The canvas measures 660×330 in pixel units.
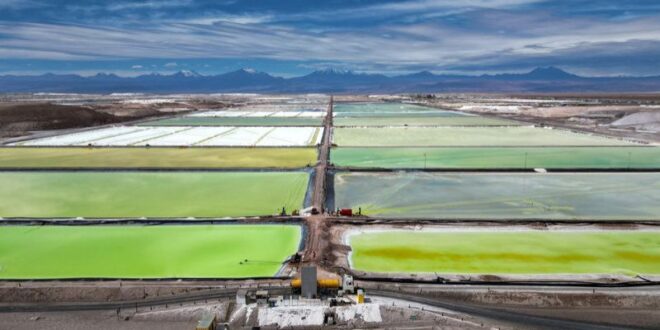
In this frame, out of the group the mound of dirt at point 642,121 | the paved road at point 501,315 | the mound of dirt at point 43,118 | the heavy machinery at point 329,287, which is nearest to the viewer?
the paved road at point 501,315

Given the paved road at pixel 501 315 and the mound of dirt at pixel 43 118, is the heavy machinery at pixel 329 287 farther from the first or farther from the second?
the mound of dirt at pixel 43 118

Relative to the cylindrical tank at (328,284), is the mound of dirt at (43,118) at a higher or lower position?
higher

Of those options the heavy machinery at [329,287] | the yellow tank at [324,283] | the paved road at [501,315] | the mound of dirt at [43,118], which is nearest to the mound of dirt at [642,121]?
the paved road at [501,315]

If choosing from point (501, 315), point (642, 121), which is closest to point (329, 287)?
point (501, 315)

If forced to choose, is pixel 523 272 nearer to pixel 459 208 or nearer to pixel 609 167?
pixel 459 208

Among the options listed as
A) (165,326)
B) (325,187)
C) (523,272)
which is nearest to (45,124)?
(325,187)

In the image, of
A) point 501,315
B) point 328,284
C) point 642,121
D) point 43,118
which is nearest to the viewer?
point 501,315

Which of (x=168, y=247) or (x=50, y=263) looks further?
(x=168, y=247)

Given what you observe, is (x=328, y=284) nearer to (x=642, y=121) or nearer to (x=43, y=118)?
(x=43, y=118)

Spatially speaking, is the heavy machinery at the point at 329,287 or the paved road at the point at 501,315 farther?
the heavy machinery at the point at 329,287
